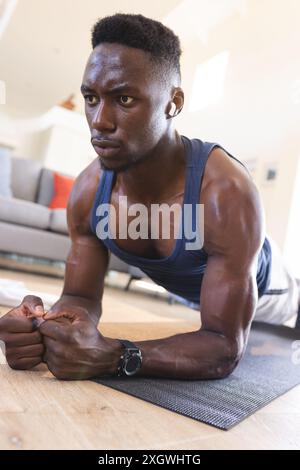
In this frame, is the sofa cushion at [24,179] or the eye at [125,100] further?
the sofa cushion at [24,179]

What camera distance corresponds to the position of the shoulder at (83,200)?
1039 mm

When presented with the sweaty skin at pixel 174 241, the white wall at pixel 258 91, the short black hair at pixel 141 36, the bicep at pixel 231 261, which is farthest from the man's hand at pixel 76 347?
the white wall at pixel 258 91

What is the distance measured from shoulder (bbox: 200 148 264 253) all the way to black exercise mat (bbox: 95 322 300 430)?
11.0 inches

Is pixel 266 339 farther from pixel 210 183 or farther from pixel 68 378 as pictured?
pixel 68 378

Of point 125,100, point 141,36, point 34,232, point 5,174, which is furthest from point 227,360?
point 5,174

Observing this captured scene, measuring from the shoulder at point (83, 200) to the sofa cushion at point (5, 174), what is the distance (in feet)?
6.04

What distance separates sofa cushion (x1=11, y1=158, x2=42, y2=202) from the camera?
9.97 feet

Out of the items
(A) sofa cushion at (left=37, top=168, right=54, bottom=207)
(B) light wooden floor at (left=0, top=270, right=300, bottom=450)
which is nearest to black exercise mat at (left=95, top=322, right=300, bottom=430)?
(B) light wooden floor at (left=0, top=270, right=300, bottom=450)

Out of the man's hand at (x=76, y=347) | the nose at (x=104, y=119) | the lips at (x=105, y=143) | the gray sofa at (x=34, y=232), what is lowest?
the gray sofa at (x=34, y=232)

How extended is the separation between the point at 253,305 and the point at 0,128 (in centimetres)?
574

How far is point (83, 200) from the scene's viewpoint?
1.05m

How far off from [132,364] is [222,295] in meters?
0.22

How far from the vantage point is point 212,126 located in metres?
4.01

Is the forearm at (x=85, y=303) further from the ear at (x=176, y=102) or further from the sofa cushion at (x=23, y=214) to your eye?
the sofa cushion at (x=23, y=214)
